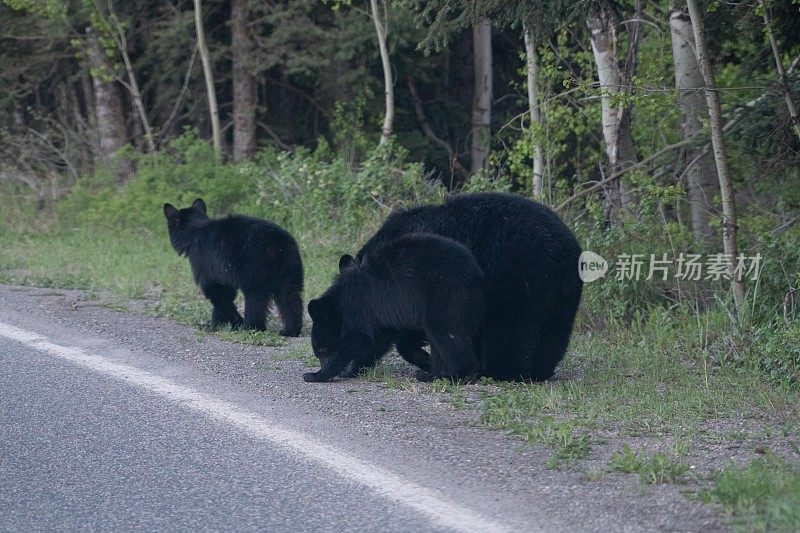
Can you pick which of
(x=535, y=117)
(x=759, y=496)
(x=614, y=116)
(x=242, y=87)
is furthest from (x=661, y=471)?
(x=242, y=87)

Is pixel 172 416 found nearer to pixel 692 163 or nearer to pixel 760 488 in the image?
pixel 760 488

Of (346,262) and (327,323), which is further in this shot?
(346,262)

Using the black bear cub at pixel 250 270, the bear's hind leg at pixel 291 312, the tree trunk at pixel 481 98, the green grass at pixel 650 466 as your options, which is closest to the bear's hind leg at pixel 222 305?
the black bear cub at pixel 250 270

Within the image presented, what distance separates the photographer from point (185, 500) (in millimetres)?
4402

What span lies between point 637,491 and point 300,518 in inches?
58.8

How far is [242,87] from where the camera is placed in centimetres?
1867

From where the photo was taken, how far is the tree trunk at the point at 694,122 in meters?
9.91

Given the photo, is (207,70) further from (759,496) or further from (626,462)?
(759,496)

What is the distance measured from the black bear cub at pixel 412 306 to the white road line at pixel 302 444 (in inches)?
36.7

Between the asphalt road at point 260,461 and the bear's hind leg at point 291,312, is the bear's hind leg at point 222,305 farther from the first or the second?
the asphalt road at point 260,461

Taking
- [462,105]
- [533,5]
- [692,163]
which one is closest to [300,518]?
[533,5]

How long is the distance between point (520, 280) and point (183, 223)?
410 cm

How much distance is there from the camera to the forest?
24.9 ft

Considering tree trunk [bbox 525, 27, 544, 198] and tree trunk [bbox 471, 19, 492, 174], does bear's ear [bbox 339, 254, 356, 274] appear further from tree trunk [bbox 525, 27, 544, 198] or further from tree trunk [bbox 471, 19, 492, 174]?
tree trunk [bbox 471, 19, 492, 174]
